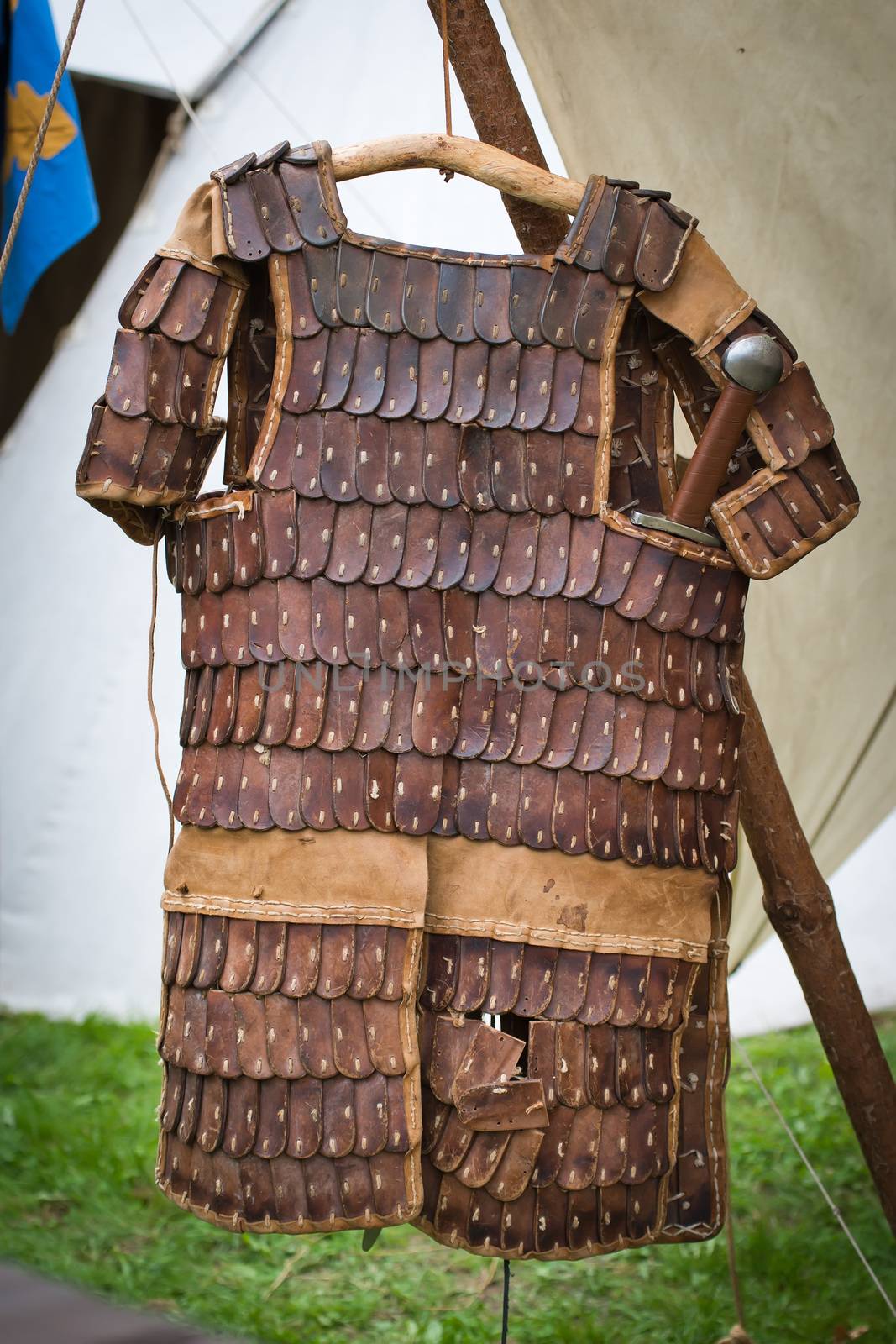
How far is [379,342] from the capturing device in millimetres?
1626

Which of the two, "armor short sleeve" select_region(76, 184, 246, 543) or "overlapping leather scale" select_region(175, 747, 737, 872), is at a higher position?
"armor short sleeve" select_region(76, 184, 246, 543)

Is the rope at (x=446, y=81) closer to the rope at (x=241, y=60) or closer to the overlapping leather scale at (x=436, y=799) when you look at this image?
the overlapping leather scale at (x=436, y=799)

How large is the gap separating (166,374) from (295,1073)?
2.58ft

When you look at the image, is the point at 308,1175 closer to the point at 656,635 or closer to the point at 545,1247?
the point at 545,1247

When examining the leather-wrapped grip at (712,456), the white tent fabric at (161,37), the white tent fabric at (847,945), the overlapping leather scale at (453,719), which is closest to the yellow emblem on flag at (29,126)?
the white tent fabric at (161,37)

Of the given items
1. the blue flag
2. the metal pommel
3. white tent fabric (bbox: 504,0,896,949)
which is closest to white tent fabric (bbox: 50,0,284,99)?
the blue flag

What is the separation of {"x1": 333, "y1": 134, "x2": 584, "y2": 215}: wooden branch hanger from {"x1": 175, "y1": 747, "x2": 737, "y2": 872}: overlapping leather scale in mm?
647

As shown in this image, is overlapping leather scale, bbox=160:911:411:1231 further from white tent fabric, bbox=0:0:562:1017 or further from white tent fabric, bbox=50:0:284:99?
white tent fabric, bbox=50:0:284:99

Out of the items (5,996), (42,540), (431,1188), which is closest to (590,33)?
(431,1188)

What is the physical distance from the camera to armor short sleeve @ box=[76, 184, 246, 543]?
1.56 m

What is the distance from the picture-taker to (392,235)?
310cm

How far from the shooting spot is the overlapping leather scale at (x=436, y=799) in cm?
160

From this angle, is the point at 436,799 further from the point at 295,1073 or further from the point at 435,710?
the point at 295,1073

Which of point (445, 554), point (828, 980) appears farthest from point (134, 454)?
point (828, 980)
